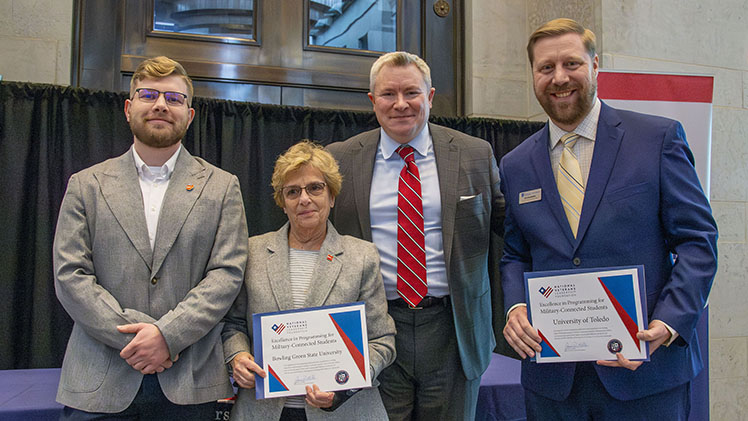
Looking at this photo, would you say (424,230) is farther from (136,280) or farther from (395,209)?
(136,280)

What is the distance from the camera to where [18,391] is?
8.99 feet

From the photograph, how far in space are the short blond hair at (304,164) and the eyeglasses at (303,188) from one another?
3cm

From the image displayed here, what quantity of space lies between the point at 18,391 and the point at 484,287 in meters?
2.23

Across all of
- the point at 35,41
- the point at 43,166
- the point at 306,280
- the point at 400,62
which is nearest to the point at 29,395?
the point at 43,166

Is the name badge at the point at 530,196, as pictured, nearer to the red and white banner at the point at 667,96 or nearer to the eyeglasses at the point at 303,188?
the eyeglasses at the point at 303,188

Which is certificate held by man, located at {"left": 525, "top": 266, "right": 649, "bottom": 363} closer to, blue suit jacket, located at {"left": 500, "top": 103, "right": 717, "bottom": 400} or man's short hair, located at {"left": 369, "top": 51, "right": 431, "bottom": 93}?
blue suit jacket, located at {"left": 500, "top": 103, "right": 717, "bottom": 400}

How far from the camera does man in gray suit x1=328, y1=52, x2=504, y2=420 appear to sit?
217cm

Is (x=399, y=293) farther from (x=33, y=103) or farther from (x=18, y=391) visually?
(x=33, y=103)

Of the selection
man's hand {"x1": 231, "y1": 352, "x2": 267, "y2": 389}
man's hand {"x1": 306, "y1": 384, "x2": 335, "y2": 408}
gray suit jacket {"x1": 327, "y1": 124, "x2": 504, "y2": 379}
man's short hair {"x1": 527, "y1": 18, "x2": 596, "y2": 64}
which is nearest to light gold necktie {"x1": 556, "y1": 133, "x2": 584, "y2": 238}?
man's short hair {"x1": 527, "y1": 18, "x2": 596, "y2": 64}

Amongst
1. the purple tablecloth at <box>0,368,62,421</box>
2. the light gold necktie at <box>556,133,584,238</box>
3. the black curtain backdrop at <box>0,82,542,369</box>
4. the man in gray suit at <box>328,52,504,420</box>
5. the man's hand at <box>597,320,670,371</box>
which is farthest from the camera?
the black curtain backdrop at <box>0,82,542,369</box>

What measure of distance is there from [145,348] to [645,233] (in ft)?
5.17

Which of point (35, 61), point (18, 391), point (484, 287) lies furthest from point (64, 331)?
point (484, 287)

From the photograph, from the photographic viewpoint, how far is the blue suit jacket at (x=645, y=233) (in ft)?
5.60

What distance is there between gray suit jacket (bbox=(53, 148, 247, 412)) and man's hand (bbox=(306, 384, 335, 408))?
343 millimetres
